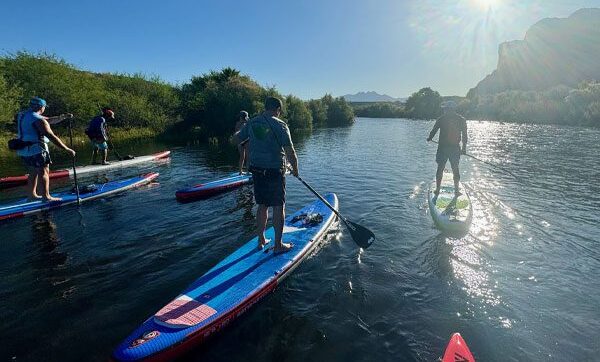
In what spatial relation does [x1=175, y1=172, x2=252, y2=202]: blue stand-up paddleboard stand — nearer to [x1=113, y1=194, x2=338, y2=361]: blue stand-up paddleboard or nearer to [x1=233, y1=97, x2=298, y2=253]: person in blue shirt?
[x1=113, y1=194, x2=338, y2=361]: blue stand-up paddleboard

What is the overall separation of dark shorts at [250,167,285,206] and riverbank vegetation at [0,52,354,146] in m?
26.3

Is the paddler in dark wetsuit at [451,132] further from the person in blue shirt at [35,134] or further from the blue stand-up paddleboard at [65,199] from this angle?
the blue stand-up paddleboard at [65,199]

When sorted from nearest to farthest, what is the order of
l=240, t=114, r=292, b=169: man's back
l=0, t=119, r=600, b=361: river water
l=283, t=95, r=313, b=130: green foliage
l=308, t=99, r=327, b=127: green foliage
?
1. l=0, t=119, r=600, b=361: river water
2. l=240, t=114, r=292, b=169: man's back
3. l=283, t=95, r=313, b=130: green foliage
4. l=308, t=99, r=327, b=127: green foliage

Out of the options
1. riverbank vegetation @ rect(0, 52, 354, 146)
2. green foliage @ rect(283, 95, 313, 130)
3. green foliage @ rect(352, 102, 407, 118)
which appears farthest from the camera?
green foliage @ rect(352, 102, 407, 118)

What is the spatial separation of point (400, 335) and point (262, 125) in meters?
4.15

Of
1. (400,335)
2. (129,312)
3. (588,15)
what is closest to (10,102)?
(129,312)

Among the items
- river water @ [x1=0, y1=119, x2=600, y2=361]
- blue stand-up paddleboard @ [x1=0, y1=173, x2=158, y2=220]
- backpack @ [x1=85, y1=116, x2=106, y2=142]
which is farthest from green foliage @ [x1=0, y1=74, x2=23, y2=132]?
river water @ [x1=0, y1=119, x2=600, y2=361]

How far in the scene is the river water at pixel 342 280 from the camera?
4.86m

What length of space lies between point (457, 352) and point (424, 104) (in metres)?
105

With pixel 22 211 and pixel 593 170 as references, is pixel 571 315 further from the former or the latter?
pixel 593 170

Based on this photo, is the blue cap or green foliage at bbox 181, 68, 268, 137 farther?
green foliage at bbox 181, 68, 268, 137

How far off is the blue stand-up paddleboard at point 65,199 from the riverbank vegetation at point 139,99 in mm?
16946

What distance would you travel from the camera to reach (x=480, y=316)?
5.54m

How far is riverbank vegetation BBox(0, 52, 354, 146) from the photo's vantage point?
1348 inches
